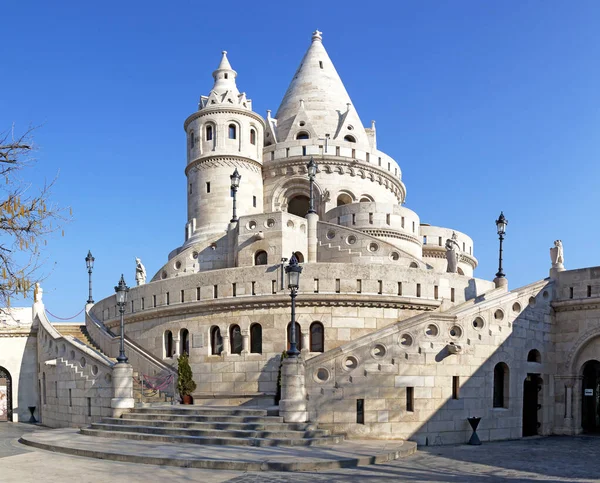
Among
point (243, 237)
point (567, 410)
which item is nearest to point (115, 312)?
point (243, 237)

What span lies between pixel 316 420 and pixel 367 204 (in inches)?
635

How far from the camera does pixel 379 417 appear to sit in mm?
17141

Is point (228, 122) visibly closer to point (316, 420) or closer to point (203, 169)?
point (203, 169)

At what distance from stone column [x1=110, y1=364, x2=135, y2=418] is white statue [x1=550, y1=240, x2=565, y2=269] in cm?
1476

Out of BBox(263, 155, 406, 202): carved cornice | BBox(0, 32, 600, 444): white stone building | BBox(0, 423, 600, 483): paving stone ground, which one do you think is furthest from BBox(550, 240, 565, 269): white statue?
BBox(263, 155, 406, 202): carved cornice

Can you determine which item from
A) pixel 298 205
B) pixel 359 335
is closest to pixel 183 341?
pixel 359 335

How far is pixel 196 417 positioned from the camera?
17672 millimetres

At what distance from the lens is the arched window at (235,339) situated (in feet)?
75.0

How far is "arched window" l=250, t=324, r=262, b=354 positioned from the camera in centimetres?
2258

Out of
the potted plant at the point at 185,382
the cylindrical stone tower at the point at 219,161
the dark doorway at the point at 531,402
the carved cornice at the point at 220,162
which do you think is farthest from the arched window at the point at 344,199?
the dark doorway at the point at 531,402

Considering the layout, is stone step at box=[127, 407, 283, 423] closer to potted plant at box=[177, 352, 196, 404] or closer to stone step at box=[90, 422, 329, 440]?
stone step at box=[90, 422, 329, 440]

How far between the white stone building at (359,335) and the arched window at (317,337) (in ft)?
0.23

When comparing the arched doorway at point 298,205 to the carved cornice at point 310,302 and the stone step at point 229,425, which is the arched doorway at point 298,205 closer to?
the carved cornice at point 310,302

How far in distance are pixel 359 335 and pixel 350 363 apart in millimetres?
4910
